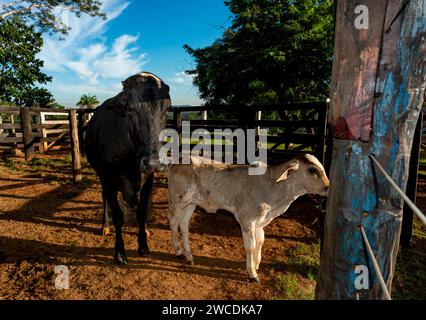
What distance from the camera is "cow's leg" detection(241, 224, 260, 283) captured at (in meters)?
3.54

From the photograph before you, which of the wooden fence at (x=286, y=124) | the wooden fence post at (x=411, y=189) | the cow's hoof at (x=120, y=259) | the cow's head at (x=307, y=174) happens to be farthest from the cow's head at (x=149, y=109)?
the wooden fence post at (x=411, y=189)

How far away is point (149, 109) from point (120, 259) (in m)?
2.18

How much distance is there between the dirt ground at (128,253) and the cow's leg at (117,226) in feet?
0.50

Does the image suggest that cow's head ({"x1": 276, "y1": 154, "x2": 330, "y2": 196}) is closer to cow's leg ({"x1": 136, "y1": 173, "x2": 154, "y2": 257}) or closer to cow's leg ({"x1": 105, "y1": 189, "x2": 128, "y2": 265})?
cow's leg ({"x1": 136, "y1": 173, "x2": 154, "y2": 257})

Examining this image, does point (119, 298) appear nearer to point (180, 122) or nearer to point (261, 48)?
point (180, 122)

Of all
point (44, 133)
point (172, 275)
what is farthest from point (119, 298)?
point (44, 133)

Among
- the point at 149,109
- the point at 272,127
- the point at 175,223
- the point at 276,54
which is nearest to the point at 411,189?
the point at 272,127

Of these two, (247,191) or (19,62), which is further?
(19,62)

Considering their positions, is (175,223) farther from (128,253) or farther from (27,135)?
(27,135)

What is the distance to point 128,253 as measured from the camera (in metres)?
4.38

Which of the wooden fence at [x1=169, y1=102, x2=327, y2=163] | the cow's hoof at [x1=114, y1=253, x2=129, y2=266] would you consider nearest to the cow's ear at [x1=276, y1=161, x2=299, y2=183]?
the wooden fence at [x1=169, y1=102, x2=327, y2=163]

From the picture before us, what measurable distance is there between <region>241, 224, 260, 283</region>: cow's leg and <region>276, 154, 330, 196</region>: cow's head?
2.44 feet

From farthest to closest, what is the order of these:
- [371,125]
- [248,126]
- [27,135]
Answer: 1. [27,135]
2. [248,126]
3. [371,125]
